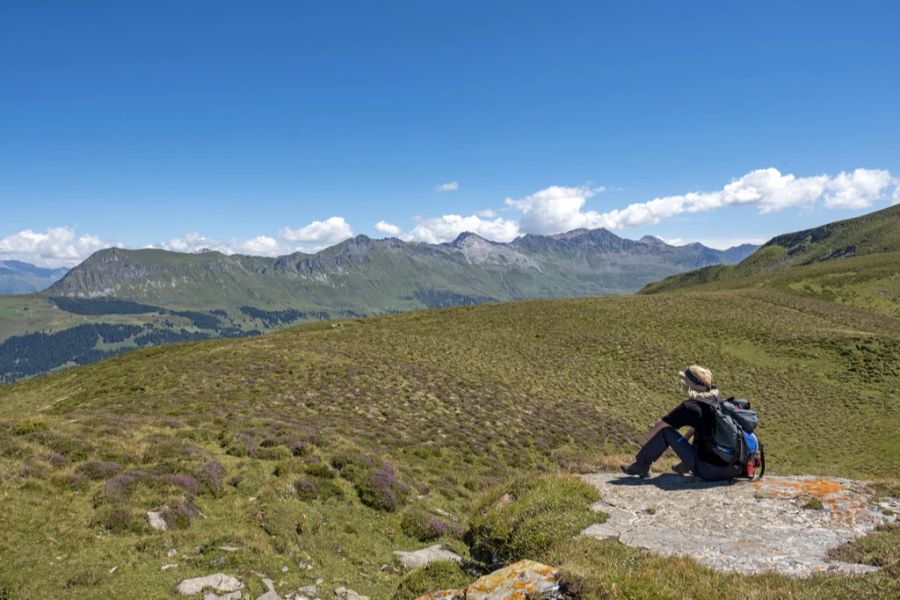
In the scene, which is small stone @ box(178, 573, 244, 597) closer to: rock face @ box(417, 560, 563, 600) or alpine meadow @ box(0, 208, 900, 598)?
alpine meadow @ box(0, 208, 900, 598)

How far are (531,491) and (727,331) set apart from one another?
66007 millimetres

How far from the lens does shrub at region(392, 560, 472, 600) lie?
9.13 m

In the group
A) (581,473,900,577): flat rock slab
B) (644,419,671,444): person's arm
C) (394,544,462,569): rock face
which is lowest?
(394,544,462,569): rock face

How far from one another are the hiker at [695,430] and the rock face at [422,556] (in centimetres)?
644

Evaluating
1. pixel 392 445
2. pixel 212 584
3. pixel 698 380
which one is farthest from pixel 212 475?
pixel 698 380

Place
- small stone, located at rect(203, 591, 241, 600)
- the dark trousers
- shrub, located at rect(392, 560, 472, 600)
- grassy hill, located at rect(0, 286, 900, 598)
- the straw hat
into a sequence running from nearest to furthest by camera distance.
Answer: shrub, located at rect(392, 560, 472, 600) < small stone, located at rect(203, 591, 241, 600) < grassy hill, located at rect(0, 286, 900, 598) < the straw hat < the dark trousers

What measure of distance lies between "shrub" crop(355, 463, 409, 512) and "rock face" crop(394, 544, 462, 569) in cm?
289

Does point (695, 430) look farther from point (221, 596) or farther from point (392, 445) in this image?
point (392, 445)

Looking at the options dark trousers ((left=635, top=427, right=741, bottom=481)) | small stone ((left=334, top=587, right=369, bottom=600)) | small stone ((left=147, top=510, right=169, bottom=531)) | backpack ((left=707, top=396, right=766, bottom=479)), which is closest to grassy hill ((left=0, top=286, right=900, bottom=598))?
small stone ((left=147, top=510, right=169, bottom=531))

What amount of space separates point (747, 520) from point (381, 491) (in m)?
11.4

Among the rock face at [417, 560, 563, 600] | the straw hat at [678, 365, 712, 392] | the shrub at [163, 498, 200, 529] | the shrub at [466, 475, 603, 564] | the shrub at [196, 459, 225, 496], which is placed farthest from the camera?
the shrub at [196, 459, 225, 496]

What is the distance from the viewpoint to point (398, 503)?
16.4 meters

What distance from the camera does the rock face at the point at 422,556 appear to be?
1242 centimetres

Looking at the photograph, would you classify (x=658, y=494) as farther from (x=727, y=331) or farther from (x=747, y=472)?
(x=727, y=331)
